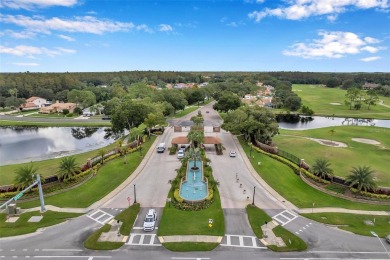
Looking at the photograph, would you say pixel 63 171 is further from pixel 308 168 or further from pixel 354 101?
pixel 354 101

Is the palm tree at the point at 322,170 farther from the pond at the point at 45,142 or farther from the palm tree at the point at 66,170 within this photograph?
the pond at the point at 45,142

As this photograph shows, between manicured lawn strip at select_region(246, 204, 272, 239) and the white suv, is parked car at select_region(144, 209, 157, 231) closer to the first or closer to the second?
manicured lawn strip at select_region(246, 204, 272, 239)

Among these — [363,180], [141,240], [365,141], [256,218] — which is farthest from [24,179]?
[365,141]

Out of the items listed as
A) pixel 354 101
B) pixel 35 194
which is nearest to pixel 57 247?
→ pixel 35 194

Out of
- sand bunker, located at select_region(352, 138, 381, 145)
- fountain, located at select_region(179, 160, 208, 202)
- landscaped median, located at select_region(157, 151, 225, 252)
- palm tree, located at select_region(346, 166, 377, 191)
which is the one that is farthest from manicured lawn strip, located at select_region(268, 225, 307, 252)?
sand bunker, located at select_region(352, 138, 381, 145)

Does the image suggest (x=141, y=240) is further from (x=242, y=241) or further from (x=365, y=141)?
(x=365, y=141)
